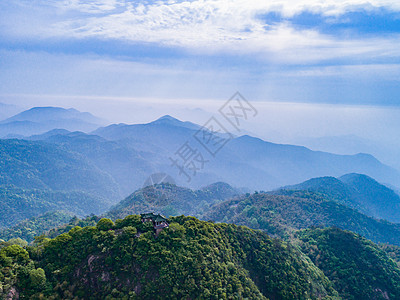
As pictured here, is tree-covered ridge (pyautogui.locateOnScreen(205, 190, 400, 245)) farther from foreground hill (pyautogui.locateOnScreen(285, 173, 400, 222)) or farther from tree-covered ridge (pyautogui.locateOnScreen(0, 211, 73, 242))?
tree-covered ridge (pyautogui.locateOnScreen(0, 211, 73, 242))

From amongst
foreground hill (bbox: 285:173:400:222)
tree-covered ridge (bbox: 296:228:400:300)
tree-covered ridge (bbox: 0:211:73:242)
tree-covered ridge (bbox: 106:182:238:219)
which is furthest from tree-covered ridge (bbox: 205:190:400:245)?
tree-covered ridge (bbox: 0:211:73:242)

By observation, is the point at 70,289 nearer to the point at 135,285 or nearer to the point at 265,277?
the point at 135,285

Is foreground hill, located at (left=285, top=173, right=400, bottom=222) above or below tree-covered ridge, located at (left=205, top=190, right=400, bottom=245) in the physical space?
below

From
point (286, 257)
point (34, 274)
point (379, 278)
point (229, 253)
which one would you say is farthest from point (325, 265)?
point (34, 274)

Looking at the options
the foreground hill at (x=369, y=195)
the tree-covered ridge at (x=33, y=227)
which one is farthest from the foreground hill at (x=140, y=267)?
the foreground hill at (x=369, y=195)

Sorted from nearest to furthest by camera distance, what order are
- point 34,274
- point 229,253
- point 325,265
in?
point 34,274, point 229,253, point 325,265

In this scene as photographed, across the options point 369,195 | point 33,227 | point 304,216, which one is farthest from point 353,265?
point 369,195
